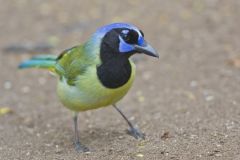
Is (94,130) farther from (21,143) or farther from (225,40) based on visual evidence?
(225,40)

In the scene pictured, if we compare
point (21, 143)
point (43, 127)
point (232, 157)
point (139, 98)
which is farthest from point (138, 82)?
point (232, 157)

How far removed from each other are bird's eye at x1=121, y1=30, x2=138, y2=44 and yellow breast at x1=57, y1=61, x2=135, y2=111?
34cm

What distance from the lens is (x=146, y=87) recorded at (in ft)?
24.5

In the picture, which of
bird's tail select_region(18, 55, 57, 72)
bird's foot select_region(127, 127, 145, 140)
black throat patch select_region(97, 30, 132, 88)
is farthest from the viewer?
bird's tail select_region(18, 55, 57, 72)

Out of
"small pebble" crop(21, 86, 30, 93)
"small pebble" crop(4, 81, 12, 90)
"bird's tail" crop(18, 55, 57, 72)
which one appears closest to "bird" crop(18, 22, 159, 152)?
"bird's tail" crop(18, 55, 57, 72)

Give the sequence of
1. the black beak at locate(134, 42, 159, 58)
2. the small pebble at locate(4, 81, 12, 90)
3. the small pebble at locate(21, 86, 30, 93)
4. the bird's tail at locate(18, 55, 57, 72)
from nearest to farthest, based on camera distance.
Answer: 1. the black beak at locate(134, 42, 159, 58)
2. the bird's tail at locate(18, 55, 57, 72)
3. the small pebble at locate(21, 86, 30, 93)
4. the small pebble at locate(4, 81, 12, 90)

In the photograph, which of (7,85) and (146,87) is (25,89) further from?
(146,87)

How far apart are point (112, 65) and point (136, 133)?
0.77 metres

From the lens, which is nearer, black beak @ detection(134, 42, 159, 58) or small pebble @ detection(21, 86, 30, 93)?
black beak @ detection(134, 42, 159, 58)

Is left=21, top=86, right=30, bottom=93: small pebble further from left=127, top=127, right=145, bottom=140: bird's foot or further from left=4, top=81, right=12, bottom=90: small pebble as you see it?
left=127, top=127, right=145, bottom=140: bird's foot

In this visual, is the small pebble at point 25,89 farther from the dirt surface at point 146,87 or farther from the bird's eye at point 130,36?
the bird's eye at point 130,36

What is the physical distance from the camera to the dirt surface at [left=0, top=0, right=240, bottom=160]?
5.10m

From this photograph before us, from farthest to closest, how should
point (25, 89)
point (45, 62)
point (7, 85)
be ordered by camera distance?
point (7, 85)
point (25, 89)
point (45, 62)

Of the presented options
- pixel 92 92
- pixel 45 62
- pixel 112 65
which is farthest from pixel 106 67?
pixel 45 62
